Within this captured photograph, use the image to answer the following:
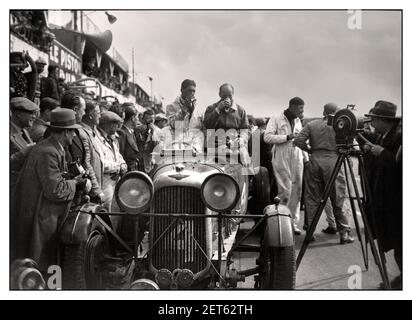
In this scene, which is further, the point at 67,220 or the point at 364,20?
the point at 364,20

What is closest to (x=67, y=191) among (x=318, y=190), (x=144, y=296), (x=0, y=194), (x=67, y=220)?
(x=67, y=220)

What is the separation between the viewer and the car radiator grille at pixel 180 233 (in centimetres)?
367

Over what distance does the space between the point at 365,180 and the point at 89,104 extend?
9.98ft

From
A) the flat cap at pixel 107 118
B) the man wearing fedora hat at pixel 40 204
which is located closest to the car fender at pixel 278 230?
the man wearing fedora hat at pixel 40 204

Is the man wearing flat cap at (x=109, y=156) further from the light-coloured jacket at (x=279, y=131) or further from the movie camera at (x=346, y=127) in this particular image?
the movie camera at (x=346, y=127)

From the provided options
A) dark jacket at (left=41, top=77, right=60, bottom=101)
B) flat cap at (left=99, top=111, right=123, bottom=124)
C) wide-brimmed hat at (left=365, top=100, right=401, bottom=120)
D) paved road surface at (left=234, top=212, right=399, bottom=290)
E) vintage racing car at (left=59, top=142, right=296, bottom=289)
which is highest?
dark jacket at (left=41, top=77, right=60, bottom=101)

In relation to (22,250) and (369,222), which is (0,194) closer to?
(22,250)

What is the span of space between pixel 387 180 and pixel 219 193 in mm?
1750

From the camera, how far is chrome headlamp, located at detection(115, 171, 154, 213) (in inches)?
137

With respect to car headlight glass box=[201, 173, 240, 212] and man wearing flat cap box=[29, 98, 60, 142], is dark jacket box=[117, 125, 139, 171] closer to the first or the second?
man wearing flat cap box=[29, 98, 60, 142]

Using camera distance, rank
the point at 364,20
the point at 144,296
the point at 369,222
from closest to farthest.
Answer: the point at 144,296 < the point at 364,20 < the point at 369,222

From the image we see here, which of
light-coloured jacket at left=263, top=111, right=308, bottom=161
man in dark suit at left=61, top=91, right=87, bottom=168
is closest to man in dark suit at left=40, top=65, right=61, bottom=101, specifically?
man in dark suit at left=61, top=91, right=87, bottom=168

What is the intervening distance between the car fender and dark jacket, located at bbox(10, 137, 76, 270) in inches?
65.8

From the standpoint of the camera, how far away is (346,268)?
4750 mm
